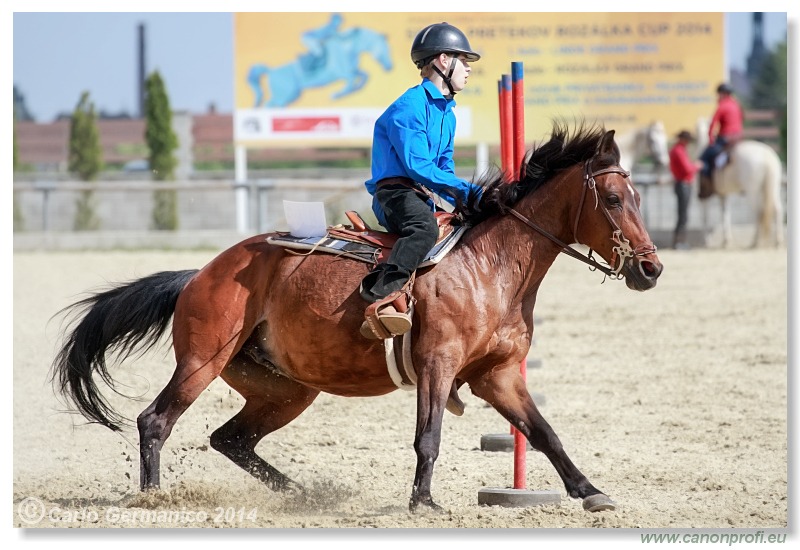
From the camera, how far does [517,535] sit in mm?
5086

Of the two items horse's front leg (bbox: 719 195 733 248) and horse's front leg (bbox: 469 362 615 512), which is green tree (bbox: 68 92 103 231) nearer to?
horse's front leg (bbox: 719 195 733 248)

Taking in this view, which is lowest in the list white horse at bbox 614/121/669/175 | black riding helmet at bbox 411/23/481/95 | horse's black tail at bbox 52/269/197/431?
horse's black tail at bbox 52/269/197/431

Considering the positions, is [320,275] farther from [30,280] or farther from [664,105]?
[664,105]

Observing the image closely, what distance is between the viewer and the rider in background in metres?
19.3

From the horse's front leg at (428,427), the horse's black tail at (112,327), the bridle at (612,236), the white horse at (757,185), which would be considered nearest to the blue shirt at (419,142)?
the bridle at (612,236)

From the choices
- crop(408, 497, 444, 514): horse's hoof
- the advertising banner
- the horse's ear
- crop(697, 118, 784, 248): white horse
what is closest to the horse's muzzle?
the horse's ear

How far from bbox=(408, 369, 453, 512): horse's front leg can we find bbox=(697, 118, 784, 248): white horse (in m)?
14.4

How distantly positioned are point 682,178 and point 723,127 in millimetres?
1111

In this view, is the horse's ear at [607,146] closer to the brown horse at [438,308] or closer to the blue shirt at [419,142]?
the brown horse at [438,308]

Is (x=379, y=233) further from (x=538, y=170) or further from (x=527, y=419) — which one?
(x=527, y=419)

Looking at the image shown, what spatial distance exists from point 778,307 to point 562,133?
26.8 ft

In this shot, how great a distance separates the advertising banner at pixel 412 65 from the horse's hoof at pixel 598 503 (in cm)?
1707

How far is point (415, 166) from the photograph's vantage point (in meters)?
5.30

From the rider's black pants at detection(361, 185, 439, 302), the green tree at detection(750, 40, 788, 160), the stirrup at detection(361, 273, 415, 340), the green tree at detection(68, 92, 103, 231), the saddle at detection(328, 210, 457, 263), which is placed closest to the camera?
the stirrup at detection(361, 273, 415, 340)
